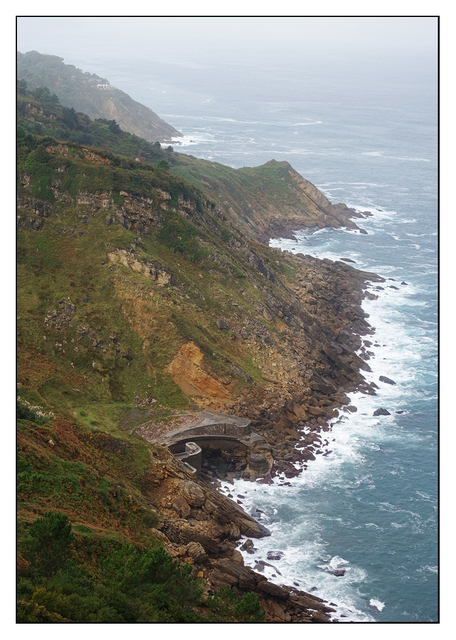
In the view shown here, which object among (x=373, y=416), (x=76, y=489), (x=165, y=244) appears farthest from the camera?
(x=165, y=244)

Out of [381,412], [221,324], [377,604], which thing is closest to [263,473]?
[377,604]

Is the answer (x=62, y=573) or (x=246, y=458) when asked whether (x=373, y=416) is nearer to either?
(x=246, y=458)

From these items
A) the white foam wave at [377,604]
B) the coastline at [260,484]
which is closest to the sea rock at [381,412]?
the coastline at [260,484]

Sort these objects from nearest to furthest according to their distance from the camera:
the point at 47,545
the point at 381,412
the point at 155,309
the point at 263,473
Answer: the point at 47,545
the point at 263,473
the point at 155,309
the point at 381,412

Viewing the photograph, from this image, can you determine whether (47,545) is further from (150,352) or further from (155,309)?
(155,309)

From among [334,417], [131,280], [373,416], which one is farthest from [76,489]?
[373,416]

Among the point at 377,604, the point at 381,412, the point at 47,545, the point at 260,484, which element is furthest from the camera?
the point at 381,412

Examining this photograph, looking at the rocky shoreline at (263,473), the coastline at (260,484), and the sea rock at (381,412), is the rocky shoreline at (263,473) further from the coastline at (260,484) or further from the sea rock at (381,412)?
the sea rock at (381,412)

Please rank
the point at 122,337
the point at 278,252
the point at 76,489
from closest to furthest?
the point at 76,489, the point at 122,337, the point at 278,252
